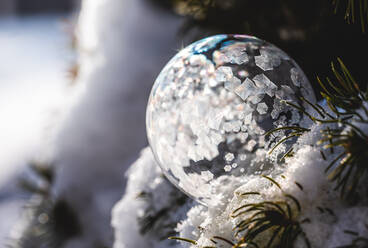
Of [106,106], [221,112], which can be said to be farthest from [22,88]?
[221,112]

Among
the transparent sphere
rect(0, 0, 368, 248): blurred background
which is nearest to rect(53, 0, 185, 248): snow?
rect(0, 0, 368, 248): blurred background

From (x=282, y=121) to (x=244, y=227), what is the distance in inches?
6.4

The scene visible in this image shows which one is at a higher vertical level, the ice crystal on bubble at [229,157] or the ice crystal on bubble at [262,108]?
the ice crystal on bubble at [262,108]

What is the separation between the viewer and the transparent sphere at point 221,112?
→ 1.44ft

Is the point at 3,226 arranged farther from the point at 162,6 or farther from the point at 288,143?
the point at 288,143

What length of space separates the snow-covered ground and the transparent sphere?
227cm

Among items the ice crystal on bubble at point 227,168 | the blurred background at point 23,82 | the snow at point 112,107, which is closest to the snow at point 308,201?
the ice crystal on bubble at point 227,168

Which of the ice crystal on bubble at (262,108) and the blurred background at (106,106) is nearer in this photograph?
the ice crystal on bubble at (262,108)

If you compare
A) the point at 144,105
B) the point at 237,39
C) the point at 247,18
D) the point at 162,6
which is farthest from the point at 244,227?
the point at 162,6

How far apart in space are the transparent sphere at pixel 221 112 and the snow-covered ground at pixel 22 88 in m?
2.27

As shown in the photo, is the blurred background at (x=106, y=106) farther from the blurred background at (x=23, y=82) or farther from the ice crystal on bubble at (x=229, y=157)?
the blurred background at (x=23, y=82)

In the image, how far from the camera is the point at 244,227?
0.34 m

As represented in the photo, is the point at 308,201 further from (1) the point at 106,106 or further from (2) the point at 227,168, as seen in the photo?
(1) the point at 106,106

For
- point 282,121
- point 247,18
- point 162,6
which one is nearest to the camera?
point 282,121
